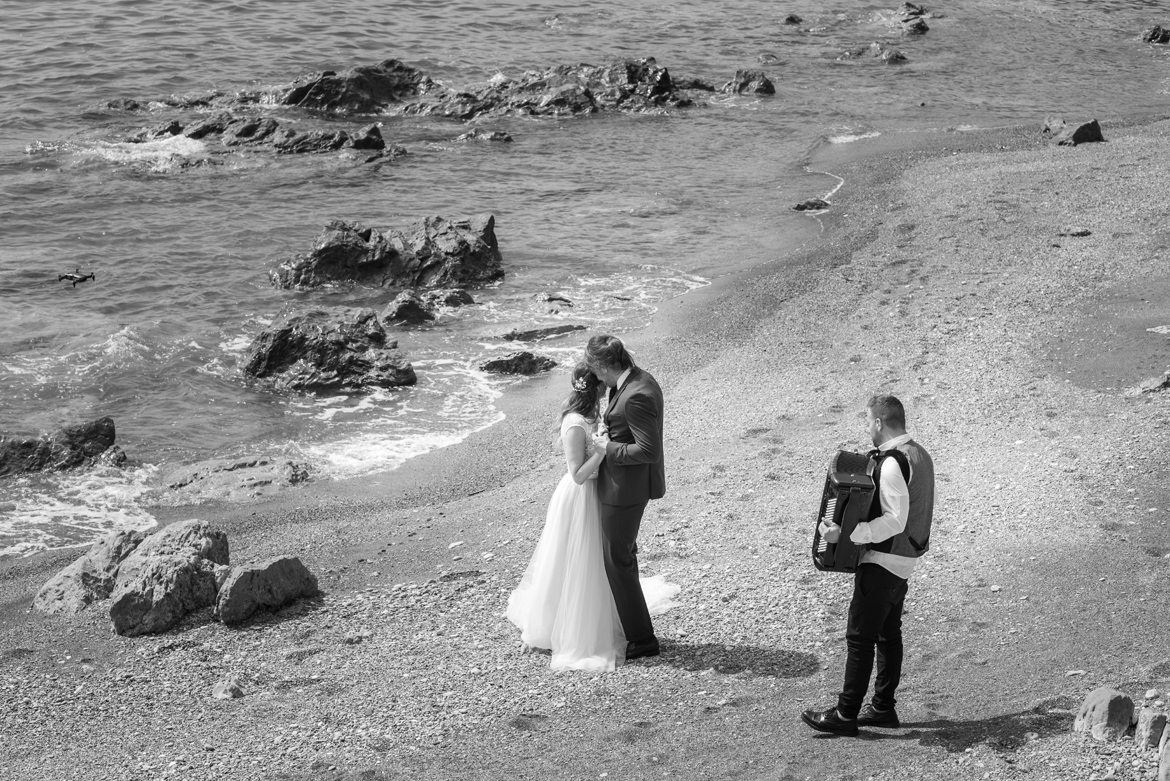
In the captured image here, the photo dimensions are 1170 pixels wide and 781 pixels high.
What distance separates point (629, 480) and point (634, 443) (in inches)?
10.7

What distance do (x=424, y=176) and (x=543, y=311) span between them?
8.68 metres

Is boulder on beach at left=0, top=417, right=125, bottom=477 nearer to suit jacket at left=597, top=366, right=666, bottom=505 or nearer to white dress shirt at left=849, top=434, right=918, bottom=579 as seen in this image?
suit jacket at left=597, top=366, right=666, bottom=505

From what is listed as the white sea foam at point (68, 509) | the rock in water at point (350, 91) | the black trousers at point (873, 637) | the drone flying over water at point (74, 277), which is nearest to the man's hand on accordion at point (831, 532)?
the black trousers at point (873, 637)

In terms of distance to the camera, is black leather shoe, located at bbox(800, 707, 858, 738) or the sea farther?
the sea

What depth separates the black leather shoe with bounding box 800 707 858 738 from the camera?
6785mm

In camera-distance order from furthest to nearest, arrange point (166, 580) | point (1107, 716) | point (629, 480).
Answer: point (166, 580) → point (629, 480) → point (1107, 716)

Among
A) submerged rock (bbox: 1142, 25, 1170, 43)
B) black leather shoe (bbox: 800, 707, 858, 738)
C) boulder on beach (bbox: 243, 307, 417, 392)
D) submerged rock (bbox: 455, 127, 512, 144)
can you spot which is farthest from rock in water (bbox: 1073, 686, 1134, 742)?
submerged rock (bbox: 1142, 25, 1170, 43)

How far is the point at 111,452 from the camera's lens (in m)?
13.8

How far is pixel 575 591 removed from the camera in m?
8.05

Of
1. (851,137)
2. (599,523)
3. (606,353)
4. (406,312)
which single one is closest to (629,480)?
(599,523)

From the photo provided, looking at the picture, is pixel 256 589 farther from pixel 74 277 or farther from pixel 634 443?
pixel 74 277

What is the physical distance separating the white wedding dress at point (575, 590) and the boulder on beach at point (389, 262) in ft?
39.5

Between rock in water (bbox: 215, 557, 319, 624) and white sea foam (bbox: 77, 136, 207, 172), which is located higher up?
white sea foam (bbox: 77, 136, 207, 172)

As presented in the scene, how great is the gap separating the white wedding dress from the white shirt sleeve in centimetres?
205
